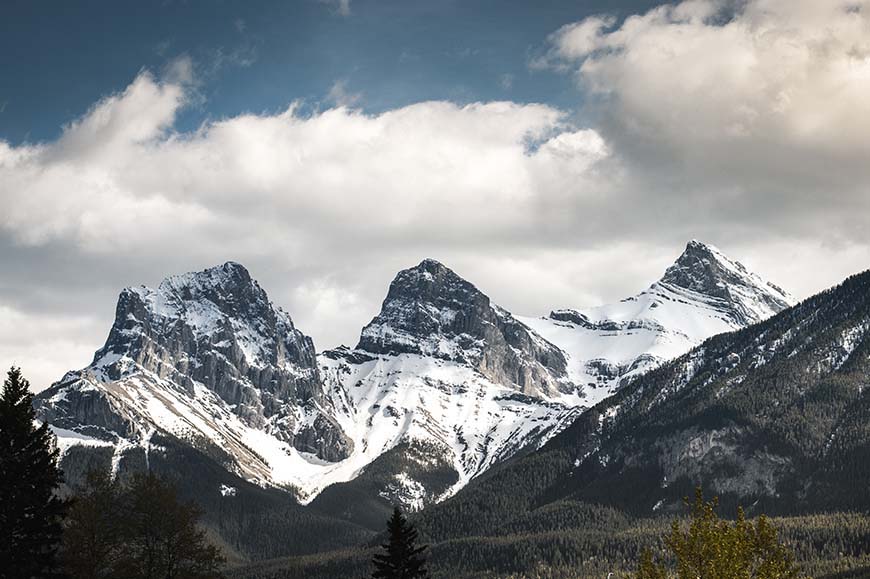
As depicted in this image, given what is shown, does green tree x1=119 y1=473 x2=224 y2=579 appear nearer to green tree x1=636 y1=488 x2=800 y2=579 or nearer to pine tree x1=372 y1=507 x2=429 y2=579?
pine tree x1=372 y1=507 x2=429 y2=579

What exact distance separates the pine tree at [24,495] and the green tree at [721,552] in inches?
1097

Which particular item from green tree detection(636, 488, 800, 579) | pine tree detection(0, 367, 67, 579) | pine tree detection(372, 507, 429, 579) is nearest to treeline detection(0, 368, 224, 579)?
pine tree detection(0, 367, 67, 579)

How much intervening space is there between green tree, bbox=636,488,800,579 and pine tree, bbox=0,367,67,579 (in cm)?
2785

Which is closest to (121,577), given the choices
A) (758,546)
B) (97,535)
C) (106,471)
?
(97,535)

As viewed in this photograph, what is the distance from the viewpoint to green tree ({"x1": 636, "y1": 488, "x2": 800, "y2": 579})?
166ft

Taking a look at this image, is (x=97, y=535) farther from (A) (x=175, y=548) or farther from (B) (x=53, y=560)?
(B) (x=53, y=560)

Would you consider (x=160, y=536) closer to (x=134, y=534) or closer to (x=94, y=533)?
(x=134, y=534)

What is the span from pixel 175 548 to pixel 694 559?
3204 cm

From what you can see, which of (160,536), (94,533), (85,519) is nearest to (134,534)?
(160,536)

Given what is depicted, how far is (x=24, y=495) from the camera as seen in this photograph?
48.6m

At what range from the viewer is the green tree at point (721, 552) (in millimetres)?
50469

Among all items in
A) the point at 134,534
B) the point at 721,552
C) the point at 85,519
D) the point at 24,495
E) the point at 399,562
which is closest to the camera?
the point at 24,495

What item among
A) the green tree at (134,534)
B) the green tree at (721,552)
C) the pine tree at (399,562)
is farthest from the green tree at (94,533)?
the green tree at (721,552)

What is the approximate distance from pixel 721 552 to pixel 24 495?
105ft
